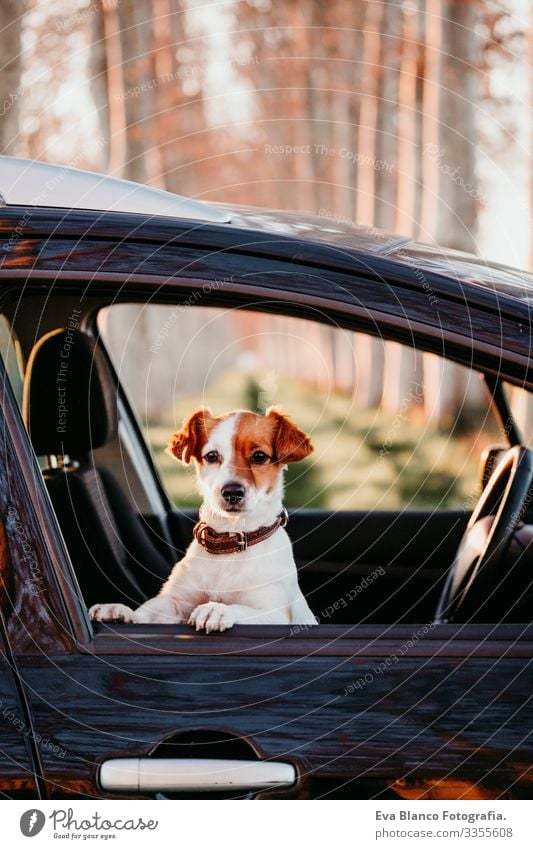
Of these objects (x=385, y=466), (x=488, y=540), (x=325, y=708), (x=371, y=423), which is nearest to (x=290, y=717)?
(x=325, y=708)

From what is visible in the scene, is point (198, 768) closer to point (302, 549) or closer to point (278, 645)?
point (278, 645)

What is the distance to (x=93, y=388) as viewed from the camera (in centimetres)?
345

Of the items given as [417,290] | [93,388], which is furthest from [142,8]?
[417,290]

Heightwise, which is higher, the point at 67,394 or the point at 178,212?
the point at 178,212

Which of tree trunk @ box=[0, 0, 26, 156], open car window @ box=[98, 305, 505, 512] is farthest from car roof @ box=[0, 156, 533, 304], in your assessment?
tree trunk @ box=[0, 0, 26, 156]

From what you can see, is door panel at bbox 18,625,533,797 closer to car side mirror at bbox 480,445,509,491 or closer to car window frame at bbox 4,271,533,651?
car window frame at bbox 4,271,533,651

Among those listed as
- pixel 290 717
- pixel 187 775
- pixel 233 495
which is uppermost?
pixel 233 495

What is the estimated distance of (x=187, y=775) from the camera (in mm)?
1921

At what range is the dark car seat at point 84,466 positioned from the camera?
10.6 ft

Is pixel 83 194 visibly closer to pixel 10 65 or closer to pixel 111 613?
pixel 111 613

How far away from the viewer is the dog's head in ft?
9.72

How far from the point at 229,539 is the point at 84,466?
96 centimetres

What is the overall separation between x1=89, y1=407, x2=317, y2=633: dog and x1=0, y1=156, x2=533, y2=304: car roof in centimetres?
86

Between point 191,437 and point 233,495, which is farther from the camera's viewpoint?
point 191,437
